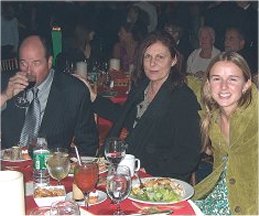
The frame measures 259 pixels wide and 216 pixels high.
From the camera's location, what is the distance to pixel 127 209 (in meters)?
1.87

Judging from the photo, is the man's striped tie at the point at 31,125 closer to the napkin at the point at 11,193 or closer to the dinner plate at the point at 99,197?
the dinner plate at the point at 99,197

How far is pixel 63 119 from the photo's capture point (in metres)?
2.88

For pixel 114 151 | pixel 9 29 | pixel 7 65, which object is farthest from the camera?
pixel 9 29

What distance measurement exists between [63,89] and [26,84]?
253 millimetres

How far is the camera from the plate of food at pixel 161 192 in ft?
6.33

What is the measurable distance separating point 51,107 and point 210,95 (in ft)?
2.97

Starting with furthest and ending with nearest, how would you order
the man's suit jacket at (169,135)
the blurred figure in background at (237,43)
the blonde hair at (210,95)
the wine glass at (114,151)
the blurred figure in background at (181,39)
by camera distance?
the blurred figure in background at (181,39) < the blurred figure in background at (237,43) < the man's suit jacket at (169,135) < the blonde hair at (210,95) < the wine glass at (114,151)

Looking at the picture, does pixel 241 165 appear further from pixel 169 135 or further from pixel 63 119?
pixel 63 119

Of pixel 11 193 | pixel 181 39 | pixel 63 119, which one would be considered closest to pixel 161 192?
pixel 11 193

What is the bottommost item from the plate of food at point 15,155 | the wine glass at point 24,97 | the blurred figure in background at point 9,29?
the plate of food at point 15,155

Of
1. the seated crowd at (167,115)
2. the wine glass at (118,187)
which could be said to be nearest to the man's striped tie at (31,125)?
the seated crowd at (167,115)

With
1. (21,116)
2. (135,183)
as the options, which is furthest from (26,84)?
(135,183)

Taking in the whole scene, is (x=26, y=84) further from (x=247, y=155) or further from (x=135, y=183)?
(x=247, y=155)

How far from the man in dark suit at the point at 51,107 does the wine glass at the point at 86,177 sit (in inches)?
36.9
